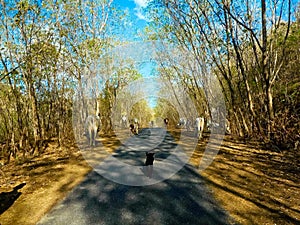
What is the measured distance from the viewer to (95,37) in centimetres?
1519

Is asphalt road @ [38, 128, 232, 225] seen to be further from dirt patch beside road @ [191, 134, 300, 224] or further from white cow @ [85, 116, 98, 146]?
white cow @ [85, 116, 98, 146]

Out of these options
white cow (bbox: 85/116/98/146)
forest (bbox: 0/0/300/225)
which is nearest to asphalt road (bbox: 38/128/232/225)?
forest (bbox: 0/0/300/225)

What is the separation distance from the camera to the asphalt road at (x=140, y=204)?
4.90 m

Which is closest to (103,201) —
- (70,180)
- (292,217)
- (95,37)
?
(70,180)

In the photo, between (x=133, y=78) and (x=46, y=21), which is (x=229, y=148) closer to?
(x=46, y=21)

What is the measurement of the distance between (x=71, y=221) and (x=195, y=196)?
311cm

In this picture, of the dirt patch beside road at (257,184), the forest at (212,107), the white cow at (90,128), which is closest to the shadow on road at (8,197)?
the forest at (212,107)

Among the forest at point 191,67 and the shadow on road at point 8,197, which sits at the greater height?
the forest at point 191,67

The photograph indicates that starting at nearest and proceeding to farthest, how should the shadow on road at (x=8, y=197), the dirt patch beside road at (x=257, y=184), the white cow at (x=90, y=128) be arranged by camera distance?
the dirt patch beside road at (x=257, y=184) < the shadow on road at (x=8, y=197) < the white cow at (x=90, y=128)

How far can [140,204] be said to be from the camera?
5609 millimetres

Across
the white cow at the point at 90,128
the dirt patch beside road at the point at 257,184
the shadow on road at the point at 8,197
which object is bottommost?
the shadow on road at the point at 8,197

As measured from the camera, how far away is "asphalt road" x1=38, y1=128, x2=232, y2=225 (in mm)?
4898

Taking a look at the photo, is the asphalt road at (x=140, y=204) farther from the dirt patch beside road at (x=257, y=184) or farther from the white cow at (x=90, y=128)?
the white cow at (x=90, y=128)

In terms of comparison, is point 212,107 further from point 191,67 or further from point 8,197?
point 8,197
